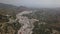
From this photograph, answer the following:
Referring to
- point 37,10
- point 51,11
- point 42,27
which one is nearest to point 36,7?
point 37,10

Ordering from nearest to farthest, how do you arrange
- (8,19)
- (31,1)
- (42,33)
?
(42,33)
(8,19)
(31,1)

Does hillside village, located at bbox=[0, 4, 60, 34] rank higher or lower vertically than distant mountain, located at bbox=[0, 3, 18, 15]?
lower

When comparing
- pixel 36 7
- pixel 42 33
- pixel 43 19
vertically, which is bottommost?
pixel 42 33

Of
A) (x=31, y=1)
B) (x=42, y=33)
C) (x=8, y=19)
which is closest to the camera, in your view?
(x=42, y=33)

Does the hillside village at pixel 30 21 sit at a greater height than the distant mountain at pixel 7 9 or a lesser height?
lesser

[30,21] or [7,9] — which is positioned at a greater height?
[7,9]

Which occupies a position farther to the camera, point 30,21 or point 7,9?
point 7,9

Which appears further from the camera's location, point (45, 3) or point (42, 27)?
point (45, 3)

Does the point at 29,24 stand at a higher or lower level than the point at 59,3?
lower

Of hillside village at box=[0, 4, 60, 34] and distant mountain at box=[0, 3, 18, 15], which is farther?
distant mountain at box=[0, 3, 18, 15]

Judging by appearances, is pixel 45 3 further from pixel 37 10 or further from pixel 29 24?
pixel 29 24

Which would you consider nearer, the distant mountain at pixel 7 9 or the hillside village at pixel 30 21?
the hillside village at pixel 30 21
